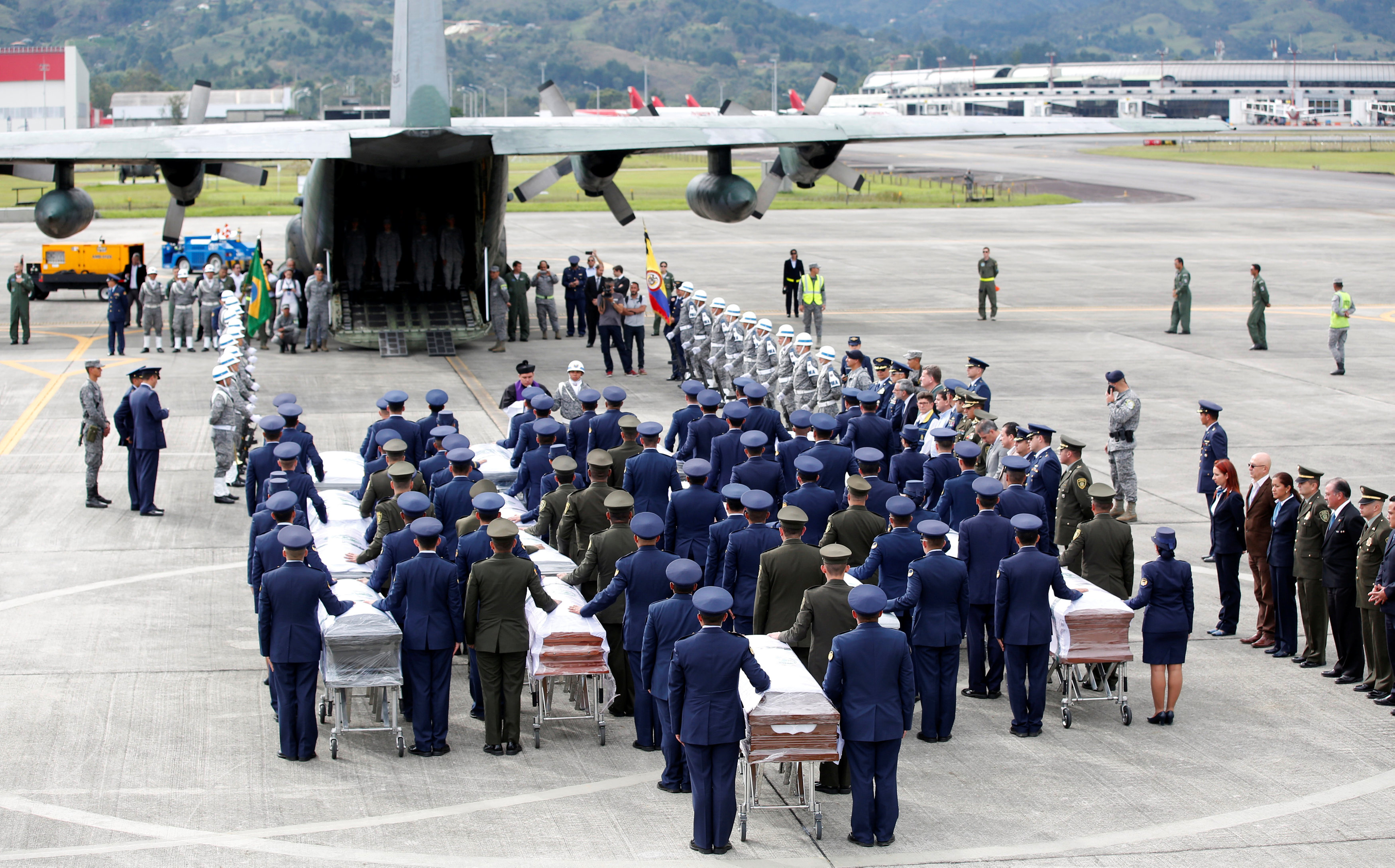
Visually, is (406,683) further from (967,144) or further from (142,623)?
(967,144)

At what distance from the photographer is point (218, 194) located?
71250 millimetres

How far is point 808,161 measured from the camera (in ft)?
79.0

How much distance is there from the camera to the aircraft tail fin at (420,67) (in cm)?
2172

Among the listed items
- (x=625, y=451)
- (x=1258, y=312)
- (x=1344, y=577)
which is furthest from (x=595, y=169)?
(x=1344, y=577)

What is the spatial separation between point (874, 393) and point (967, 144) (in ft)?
364

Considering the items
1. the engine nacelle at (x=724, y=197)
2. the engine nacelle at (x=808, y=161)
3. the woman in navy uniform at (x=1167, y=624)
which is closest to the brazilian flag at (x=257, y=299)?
the engine nacelle at (x=724, y=197)

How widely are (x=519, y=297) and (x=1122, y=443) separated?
602 inches

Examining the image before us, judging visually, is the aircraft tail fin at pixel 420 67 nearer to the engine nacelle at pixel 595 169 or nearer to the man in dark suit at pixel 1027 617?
the engine nacelle at pixel 595 169

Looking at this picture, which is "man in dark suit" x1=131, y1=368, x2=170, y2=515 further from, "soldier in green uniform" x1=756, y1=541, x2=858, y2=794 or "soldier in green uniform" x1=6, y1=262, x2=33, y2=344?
"soldier in green uniform" x1=6, y1=262, x2=33, y2=344

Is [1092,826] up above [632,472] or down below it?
below

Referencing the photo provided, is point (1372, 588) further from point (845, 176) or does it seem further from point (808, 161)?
point (808, 161)

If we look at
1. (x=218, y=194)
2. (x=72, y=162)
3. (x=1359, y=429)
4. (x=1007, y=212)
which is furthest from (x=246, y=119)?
(x=1359, y=429)

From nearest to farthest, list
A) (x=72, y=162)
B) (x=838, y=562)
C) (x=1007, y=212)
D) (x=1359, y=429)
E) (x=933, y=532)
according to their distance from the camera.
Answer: (x=838, y=562)
(x=933, y=532)
(x=1359, y=429)
(x=72, y=162)
(x=1007, y=212)

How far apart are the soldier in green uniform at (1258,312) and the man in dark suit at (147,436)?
20.0 metres
